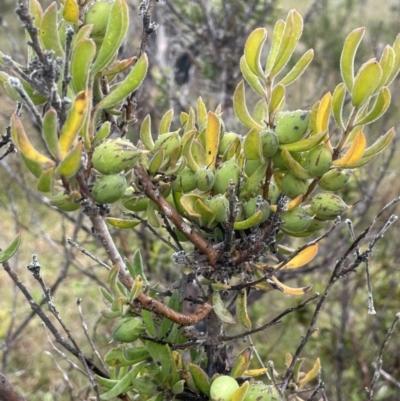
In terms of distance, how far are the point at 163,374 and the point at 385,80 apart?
19.2 inches

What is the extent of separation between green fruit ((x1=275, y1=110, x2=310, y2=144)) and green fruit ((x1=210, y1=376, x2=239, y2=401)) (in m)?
0.32

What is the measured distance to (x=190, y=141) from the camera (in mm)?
636

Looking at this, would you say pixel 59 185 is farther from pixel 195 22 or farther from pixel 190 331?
pixel 195 22

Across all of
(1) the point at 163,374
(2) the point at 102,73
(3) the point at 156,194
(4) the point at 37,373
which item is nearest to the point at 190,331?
(1) the point at 163,374

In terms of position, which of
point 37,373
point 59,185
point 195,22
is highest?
point 195,22

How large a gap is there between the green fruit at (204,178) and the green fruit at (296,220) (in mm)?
108

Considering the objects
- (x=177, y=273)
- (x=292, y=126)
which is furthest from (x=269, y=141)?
(x=177, y=273)

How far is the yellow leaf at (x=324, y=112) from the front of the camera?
0.64 meters

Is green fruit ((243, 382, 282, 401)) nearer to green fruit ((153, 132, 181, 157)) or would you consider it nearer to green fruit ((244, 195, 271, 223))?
green fruit ((244, 195, 271, 223))

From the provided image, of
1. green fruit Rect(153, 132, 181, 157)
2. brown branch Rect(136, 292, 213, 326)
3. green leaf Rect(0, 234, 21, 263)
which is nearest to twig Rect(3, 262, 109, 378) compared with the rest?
green leaf Rect(0, 234, 21, 263)

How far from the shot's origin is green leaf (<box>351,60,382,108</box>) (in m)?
0.61

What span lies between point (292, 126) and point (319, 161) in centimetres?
6

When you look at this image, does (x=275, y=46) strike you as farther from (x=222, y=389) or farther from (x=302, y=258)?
Result: (x=222, y=389)

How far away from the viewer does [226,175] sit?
657 mm
